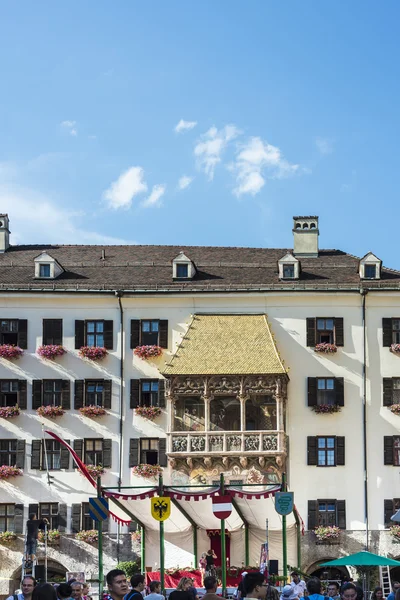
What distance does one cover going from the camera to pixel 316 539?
4444cm

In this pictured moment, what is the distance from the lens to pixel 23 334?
46.5 m

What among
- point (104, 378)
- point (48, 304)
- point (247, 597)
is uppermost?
point (48, 304)

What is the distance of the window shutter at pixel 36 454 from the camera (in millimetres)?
45219

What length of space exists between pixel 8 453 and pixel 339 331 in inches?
588

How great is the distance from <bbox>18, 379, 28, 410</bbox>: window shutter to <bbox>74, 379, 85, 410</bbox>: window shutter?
6.90 ft

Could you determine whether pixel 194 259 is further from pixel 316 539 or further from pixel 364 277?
pixel 316 539

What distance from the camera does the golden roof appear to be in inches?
1742

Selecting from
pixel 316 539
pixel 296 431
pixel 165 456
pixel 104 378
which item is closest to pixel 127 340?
pixel 104 378

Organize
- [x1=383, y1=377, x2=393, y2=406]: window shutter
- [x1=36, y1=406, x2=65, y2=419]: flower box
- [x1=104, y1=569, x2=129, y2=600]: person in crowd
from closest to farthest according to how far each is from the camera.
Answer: [x1=104, y1=569, x2=129, y2=600]: person in crowd → [x1=36, y1=406, x2=65, y2=419]: flower box → [x1=383, y1=377, x2=393, y2=406]: window shutter

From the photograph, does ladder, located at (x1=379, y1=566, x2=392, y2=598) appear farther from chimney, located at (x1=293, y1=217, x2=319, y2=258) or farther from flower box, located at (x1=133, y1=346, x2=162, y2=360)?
chimney, located at (x1=293, y1=217, x2=319, y2=258)

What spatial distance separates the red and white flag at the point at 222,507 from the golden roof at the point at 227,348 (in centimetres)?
1432

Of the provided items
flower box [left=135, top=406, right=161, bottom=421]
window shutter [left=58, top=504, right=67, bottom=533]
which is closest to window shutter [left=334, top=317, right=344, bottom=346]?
flower box [left=135, top=406, right=161, bottom=421]

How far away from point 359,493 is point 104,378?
1174 cm

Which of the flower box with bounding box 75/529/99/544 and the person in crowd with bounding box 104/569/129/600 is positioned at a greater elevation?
the person in crowd with bounding box 104/569/129/600
